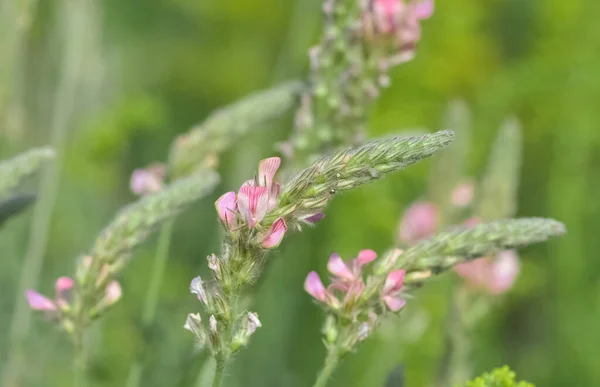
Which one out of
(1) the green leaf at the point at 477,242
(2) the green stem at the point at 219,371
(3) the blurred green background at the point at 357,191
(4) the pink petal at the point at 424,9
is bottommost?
(2) the green stem at the point at 219,371

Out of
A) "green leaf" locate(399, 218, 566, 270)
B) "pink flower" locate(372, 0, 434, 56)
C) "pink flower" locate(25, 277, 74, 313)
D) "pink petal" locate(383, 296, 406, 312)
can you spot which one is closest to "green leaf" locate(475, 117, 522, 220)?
"pink flower" locate(372, 0, 434, 56)

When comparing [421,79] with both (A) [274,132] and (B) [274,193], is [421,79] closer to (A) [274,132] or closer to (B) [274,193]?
(A) [274,132]

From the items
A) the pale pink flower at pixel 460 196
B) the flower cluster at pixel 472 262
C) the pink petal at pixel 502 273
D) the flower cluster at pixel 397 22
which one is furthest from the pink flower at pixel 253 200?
the pale pink flower at pixel 460 196

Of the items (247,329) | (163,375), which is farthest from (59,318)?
(163,375)

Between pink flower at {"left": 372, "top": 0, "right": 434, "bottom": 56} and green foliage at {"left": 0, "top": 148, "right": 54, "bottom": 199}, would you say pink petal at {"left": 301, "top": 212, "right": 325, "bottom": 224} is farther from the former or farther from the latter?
pink flower at {"left": 372, "top": 0, "right": 434, "bottom": 56}

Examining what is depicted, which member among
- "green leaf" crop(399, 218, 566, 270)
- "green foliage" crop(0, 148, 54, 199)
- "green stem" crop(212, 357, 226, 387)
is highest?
"green foliage" crop(0, 148, 54, 199)

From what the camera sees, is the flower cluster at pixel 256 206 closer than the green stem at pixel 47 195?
Yes

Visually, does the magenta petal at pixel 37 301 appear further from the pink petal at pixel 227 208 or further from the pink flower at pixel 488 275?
the pink flower at pixel 488 275

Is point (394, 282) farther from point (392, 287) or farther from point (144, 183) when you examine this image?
point (144, 183)
